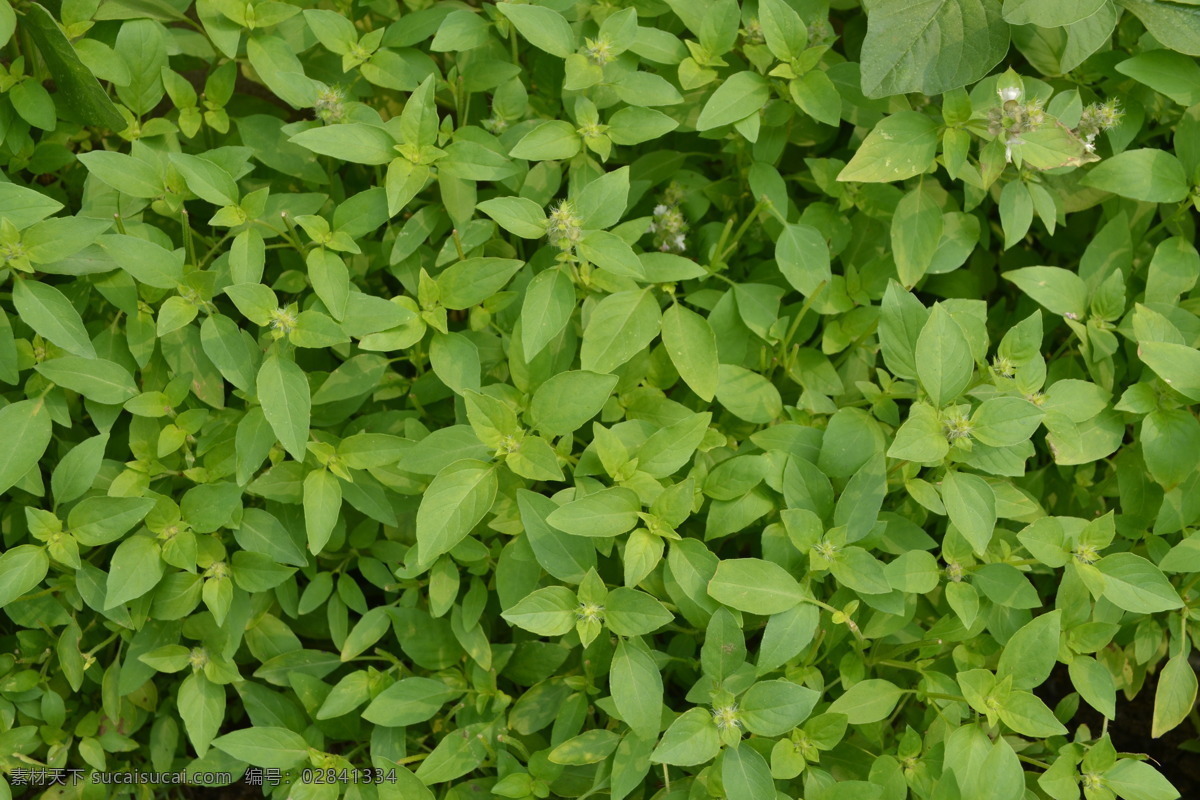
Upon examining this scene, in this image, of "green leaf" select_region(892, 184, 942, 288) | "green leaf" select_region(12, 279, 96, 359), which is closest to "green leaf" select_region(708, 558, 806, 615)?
"green leaf" select_region(892, 184, 942, 288)

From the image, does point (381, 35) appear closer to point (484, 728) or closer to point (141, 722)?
point (484, 728)

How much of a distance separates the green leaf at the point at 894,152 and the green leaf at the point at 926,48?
8 cm

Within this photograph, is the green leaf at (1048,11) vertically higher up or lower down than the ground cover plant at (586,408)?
higher up

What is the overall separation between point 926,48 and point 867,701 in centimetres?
162

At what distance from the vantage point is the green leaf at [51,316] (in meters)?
2.12

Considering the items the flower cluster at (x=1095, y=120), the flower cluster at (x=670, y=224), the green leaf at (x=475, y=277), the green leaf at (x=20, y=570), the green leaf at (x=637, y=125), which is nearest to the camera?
the green leaf at (x=20, y=570)

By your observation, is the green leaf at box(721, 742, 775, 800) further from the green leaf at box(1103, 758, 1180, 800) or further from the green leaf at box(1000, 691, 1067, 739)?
the green leaf at box(1103, 758, 1180, 800)

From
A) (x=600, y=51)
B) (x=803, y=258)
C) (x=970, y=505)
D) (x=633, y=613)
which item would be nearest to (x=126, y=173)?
(x=600, y=51)

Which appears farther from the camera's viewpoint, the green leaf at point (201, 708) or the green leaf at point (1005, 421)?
the green leaf at point (201, 708)

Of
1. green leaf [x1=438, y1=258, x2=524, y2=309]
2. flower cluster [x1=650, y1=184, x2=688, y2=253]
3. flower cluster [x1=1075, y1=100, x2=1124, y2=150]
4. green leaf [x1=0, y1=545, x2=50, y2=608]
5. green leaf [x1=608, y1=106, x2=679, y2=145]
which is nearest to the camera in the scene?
green leaf [x1=0, y1=545, x2=50, y2=608]

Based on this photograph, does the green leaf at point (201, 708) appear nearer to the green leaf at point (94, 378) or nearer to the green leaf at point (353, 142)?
the green leaf at point (94, 378)

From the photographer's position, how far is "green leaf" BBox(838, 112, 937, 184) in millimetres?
2361

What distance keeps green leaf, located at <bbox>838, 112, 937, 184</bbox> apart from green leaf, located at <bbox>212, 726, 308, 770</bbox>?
1.98 meters

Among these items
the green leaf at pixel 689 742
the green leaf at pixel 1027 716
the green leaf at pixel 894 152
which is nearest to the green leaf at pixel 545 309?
the green leaf at pixel 894 152
